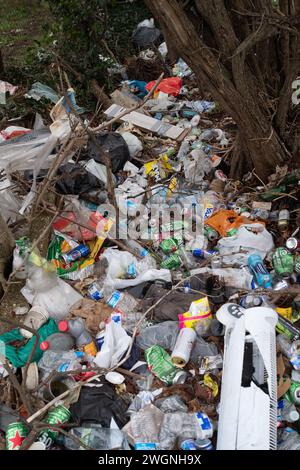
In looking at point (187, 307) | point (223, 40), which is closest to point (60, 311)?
point (187, 307)

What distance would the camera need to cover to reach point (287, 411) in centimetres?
249

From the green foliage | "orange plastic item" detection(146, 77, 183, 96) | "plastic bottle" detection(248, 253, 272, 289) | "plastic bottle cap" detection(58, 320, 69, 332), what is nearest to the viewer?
"plastic bottle cap" detection(58, 320, 69, 332)

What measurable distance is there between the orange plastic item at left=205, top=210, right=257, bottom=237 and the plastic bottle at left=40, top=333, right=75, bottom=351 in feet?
4.68

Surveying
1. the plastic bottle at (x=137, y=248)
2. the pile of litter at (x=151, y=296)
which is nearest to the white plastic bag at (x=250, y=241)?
the pile of litter at (x=151, y=296)

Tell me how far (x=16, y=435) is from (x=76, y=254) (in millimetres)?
1521

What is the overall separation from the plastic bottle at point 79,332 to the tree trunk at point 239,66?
196 centimetres

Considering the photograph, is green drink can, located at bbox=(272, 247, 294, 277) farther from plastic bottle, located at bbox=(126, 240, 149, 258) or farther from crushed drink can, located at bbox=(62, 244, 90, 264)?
crushed drink can, located at bbox=(62, 244, 90, 264)

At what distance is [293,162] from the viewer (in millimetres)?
3852

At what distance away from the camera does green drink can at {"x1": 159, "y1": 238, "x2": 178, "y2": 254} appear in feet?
11.8

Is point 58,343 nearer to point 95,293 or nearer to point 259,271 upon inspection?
point 95,293

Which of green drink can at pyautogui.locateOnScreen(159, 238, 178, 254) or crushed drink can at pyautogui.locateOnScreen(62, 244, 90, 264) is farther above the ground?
crushed drink can at pyautogui.locateOnScreen(62, 244, 90, 264)

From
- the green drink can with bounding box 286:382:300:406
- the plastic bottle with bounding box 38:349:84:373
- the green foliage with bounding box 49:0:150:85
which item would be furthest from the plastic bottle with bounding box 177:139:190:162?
the green drink can with bounding box 286:382:300:406

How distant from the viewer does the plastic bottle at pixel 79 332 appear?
2.96m
